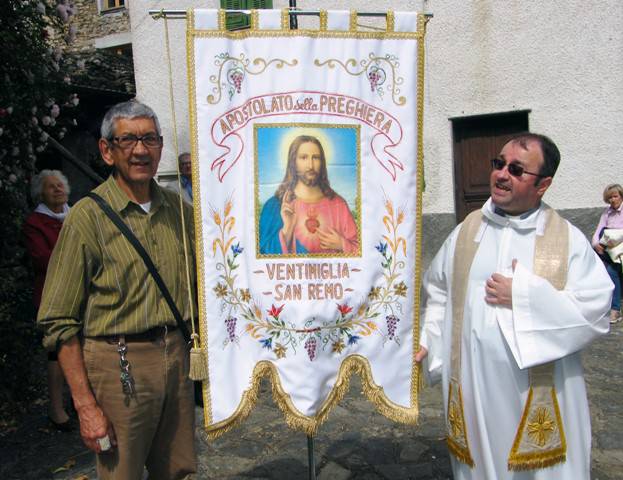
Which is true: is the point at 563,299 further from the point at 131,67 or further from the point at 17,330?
the point at 131,67

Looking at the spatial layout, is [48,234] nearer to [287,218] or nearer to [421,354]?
[287,218]

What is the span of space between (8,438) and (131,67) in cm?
943

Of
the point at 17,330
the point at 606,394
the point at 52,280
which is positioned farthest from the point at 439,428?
the point at 17,330

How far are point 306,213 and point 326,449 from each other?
1.97m

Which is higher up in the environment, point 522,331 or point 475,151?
point 475,151

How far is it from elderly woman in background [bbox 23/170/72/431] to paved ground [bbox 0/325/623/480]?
0.24 m

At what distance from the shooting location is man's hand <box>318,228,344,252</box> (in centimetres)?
243

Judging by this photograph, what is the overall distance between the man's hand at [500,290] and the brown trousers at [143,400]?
4.21 feet

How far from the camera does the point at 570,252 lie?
2.29 meters

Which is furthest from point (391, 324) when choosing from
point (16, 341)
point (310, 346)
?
point (16, 341)

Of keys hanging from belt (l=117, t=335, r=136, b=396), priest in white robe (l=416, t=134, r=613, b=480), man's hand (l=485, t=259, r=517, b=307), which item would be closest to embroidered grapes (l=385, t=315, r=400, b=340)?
priest in white robe (l=416, t=134, r=613, b=480)

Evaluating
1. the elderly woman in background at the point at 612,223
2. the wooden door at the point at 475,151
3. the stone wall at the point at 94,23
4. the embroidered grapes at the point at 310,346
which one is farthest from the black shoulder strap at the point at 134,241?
the stone wall at the point at 94,23

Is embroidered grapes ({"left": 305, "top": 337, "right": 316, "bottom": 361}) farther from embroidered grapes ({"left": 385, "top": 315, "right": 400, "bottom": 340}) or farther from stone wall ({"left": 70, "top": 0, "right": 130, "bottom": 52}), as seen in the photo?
stone wall ({"left": 70, "top": 0, "right": 130, "bottom": 52})

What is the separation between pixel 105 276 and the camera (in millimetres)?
2137
